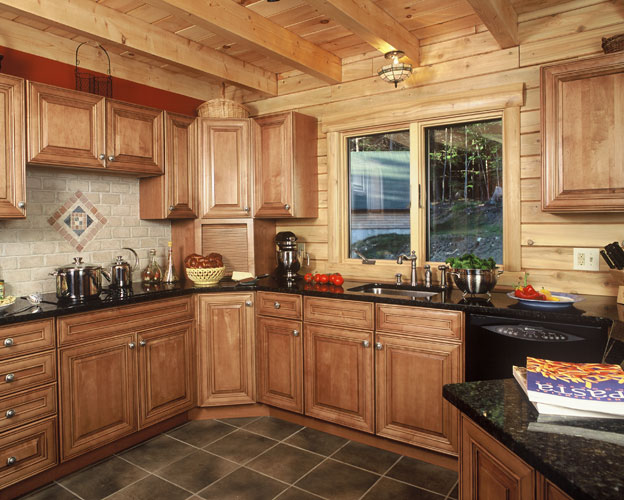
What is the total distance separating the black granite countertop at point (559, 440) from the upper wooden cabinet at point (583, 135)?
168 centimetres

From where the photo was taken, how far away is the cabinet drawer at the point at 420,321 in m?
2.56

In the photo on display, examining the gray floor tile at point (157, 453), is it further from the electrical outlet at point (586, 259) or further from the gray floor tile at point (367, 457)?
the electrical outlet at point (586, 259)

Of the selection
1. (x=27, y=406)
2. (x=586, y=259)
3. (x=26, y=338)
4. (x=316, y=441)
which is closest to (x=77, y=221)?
(x=26, y=338)

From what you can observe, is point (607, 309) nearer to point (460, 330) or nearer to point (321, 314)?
point (460, 330)

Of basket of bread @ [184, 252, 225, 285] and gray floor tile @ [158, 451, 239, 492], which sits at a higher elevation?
basket of bread @ [184, 252, 225, 285]

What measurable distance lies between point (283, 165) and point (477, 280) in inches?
67.8

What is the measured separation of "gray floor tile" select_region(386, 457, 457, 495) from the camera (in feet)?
8.08

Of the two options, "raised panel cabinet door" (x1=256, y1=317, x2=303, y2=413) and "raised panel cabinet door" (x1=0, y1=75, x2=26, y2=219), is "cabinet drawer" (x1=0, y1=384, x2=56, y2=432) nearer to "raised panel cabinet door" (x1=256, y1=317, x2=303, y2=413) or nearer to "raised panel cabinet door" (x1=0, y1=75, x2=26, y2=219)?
"raised panel cabinet door" (x1=0, y1=75, x2=26, y2=219)

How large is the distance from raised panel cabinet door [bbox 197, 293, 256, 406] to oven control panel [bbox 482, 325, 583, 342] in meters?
1.71

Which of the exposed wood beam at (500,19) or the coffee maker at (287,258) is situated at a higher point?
the exposed wood beam at (500,19)

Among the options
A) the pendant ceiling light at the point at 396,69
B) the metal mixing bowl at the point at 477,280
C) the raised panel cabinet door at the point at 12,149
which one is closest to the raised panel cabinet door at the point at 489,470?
the metal mixing bowl at the point at 477,280

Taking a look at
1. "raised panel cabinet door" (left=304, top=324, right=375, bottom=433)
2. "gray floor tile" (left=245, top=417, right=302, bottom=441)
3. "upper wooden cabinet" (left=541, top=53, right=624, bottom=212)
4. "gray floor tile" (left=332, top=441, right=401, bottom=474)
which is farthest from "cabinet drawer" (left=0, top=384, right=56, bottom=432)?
"upper wooden cabinet" (left=541, top=53, right=624, bottom=212)

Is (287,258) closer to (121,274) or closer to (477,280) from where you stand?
(121,274)

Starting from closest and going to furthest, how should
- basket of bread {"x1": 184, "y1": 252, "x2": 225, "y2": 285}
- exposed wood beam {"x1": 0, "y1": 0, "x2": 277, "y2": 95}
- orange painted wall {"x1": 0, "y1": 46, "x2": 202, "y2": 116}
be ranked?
1. exposed wood beam {"x1": 0, "y1": 0, "x2": 277, "y2": 95}
2. orange painted wall {"x1": 0, "y1": 46, "x2": 202, "y2": 116}
3. basket of bread {"x1": 184, "y1": 252, "x2": 225, "y2": 285}
